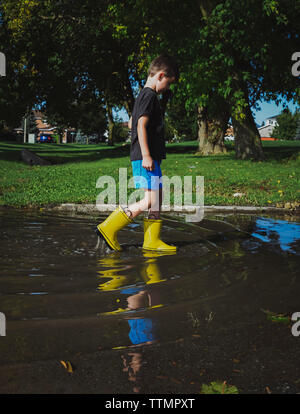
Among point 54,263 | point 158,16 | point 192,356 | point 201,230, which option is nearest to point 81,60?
point 158,16

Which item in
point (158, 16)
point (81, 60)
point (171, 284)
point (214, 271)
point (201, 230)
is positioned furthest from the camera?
point (81, 60)

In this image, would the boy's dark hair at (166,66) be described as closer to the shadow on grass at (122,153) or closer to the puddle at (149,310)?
the puddle at (149,310)

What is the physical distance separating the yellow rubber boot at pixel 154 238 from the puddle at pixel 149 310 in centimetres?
12

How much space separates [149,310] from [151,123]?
2308 mm

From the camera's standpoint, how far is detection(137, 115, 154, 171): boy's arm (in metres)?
4.86

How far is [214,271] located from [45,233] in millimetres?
2500

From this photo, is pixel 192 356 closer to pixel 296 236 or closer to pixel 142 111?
pixel 142 111

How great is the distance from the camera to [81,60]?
29.2 meters

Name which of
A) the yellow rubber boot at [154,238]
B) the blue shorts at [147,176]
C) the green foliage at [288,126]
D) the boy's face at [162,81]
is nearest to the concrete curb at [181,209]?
the yellow rubber boot at [154,238]

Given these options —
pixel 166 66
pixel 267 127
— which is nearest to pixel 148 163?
pixel 166 66

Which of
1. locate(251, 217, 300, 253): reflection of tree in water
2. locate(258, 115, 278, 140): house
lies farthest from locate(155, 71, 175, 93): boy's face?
locate(258, 115, 278, 140): house

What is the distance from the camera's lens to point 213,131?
26.5 metres

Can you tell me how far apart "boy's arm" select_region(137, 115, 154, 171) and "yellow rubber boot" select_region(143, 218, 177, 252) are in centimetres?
69
